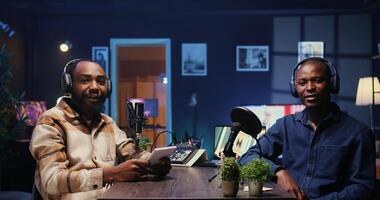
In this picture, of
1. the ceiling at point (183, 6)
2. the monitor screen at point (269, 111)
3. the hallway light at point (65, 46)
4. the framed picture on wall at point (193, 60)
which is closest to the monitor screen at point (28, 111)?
the hallway light at point (65, 46)

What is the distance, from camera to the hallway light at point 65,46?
601 centimetres

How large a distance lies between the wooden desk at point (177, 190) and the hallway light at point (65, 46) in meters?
4.55

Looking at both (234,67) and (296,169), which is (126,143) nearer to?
(296,169)

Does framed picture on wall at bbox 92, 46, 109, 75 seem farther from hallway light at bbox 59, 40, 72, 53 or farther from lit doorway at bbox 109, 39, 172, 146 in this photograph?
lit doorway at bbox 109, 39, 172, 146

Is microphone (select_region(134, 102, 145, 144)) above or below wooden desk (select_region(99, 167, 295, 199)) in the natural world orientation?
above

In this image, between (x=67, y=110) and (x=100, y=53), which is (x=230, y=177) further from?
(x=100, y=53)

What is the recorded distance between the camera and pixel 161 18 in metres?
6.04

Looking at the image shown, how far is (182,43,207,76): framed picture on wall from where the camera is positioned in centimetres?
598

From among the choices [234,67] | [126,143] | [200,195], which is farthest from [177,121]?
[200,195]

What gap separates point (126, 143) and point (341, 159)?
0.93 meters

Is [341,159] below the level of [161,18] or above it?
below

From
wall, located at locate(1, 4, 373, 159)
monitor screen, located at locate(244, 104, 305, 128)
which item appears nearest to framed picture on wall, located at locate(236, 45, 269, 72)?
wall, located at locate(1, 4, 373, 159)

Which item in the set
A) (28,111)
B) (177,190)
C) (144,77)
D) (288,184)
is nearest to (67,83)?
(177,190)

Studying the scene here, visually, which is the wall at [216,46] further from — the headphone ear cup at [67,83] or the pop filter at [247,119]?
the pop filter at [247,119]
